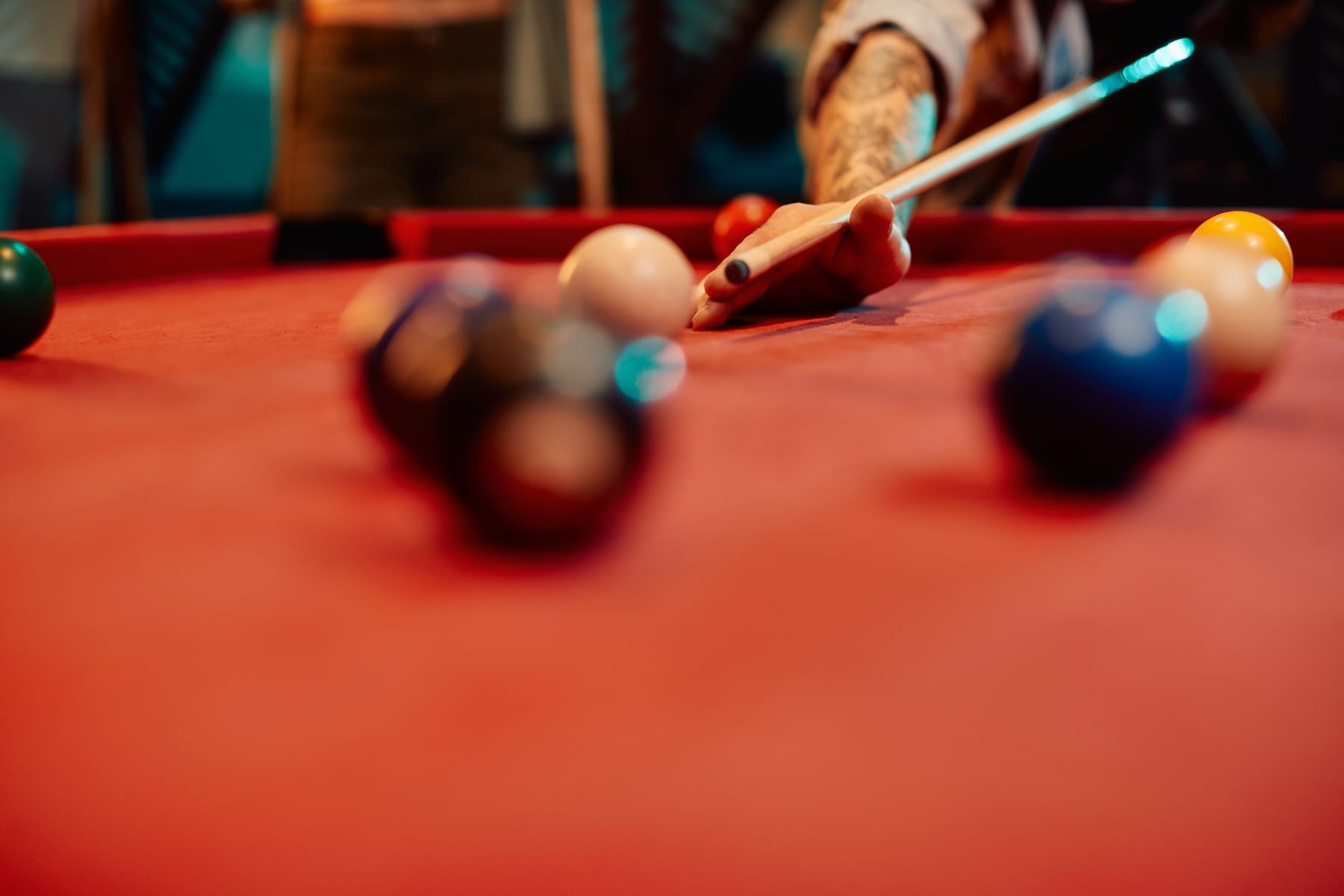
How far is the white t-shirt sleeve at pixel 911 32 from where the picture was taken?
2557 mm

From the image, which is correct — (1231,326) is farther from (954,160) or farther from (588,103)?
(588,103)

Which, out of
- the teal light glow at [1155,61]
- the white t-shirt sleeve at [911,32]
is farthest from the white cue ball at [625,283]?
the teal light glow at [1155,61]

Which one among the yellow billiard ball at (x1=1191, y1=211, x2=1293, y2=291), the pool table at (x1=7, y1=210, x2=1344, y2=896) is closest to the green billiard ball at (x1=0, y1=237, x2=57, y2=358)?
the pool table at (x1=7, y1=210, x2=1344, y2=896)

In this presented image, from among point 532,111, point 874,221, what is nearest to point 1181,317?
point 874,221

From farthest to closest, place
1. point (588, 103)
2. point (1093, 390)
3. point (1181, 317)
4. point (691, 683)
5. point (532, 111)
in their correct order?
point (532, 111) < point (588, 103) < point (1181, 317) < point (1093, 390) < point (691, 683)

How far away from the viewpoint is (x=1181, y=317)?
2.69 ft

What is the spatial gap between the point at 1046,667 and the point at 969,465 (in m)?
0.33

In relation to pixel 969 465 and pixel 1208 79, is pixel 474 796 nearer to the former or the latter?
pixel 969 465

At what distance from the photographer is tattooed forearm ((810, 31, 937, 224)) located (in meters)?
2.30

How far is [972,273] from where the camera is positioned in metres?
2.57

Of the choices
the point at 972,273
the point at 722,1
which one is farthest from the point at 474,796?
the point at 722,1

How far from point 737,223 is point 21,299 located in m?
1.73

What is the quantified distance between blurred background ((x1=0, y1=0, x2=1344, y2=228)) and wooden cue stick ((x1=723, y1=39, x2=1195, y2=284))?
1.84m

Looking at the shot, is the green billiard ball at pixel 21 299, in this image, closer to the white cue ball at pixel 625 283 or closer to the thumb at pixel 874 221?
the white cue ball at pixel 625 283
